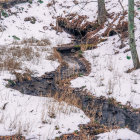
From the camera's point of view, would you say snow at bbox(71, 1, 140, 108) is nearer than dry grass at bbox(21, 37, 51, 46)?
Yes

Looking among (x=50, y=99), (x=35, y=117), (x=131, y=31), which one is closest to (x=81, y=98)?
(x=50, y=99)

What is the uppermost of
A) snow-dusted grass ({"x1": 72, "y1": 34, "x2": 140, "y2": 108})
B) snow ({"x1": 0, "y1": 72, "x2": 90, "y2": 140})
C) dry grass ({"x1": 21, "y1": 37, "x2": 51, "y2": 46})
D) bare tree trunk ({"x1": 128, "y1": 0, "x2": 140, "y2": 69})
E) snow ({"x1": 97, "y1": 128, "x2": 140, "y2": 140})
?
dry grass ({"x1": 21, "y1": 37, "x2": 51, "y2": 46})

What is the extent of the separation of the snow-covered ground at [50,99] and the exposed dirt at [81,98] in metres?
0.23

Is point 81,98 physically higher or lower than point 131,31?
lower

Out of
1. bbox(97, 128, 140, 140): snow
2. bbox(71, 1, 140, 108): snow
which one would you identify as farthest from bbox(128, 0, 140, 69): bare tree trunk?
bbox(97, 128, 140, 140): snow

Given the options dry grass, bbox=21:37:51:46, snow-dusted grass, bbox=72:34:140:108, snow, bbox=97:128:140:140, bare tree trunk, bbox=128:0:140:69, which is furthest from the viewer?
dry grass, bbox=21:37:51:46

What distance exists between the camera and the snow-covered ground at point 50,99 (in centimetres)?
451

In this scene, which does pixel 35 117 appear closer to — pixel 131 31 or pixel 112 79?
pixel 112 79

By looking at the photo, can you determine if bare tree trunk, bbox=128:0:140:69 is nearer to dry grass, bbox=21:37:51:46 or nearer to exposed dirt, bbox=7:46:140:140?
exposed dirt, bbox=7:46:140:140

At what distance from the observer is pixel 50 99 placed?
580cm

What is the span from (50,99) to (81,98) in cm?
113

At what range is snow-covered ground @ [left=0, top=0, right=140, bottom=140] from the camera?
451cm

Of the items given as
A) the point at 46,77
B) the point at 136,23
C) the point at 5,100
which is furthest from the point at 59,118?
the point at 136,23

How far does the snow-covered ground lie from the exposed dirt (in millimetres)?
229
